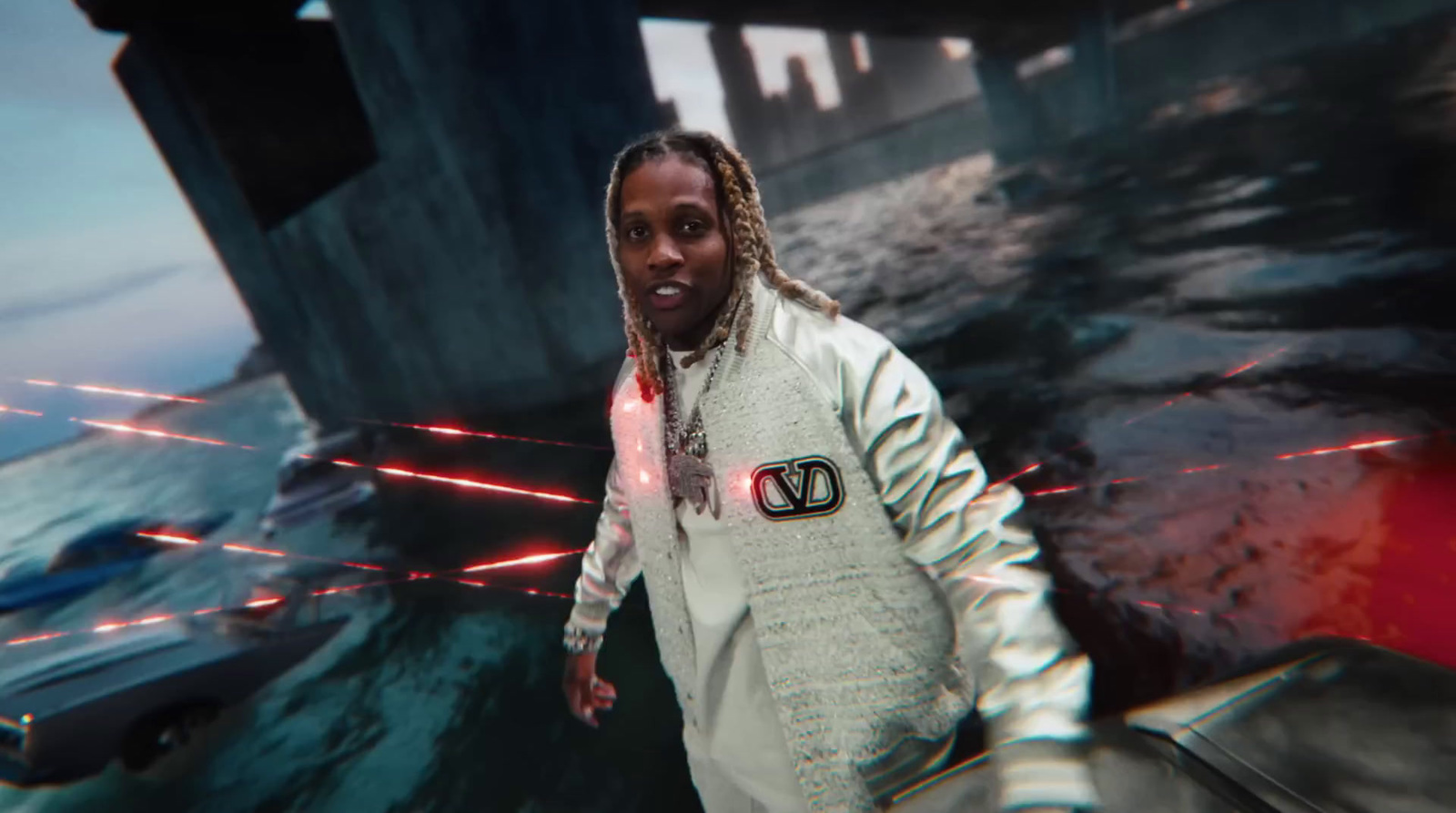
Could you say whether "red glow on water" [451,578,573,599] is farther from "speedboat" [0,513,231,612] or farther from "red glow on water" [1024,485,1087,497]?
"speedboat" [0,513,231,612]

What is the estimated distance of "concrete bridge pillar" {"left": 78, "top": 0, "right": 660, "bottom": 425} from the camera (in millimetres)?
6566

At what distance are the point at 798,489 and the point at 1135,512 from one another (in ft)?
9.63

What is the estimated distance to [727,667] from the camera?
1.34m

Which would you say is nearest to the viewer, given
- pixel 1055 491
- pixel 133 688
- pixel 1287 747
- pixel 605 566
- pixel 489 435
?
pixel 1287 747

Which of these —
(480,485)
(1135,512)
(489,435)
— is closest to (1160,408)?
(1135,512)

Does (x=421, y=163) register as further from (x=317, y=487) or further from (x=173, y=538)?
(x=173, y=538)

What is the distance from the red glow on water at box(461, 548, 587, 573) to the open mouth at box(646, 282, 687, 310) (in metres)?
3.63

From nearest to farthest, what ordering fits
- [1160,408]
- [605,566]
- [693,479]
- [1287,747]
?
[1287,747], [693,479], [605,566], [1160,408]

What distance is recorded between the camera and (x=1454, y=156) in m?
8.28

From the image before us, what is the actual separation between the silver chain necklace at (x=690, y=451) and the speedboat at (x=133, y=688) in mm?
3917

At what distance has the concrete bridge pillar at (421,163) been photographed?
6.57m

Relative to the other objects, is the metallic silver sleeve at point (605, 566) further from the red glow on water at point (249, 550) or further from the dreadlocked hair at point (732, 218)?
the red glow on water at point (249, 550)

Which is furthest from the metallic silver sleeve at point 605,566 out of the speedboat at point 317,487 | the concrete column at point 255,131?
the concrete column at point 255,131

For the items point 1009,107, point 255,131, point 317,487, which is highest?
point 255,131
